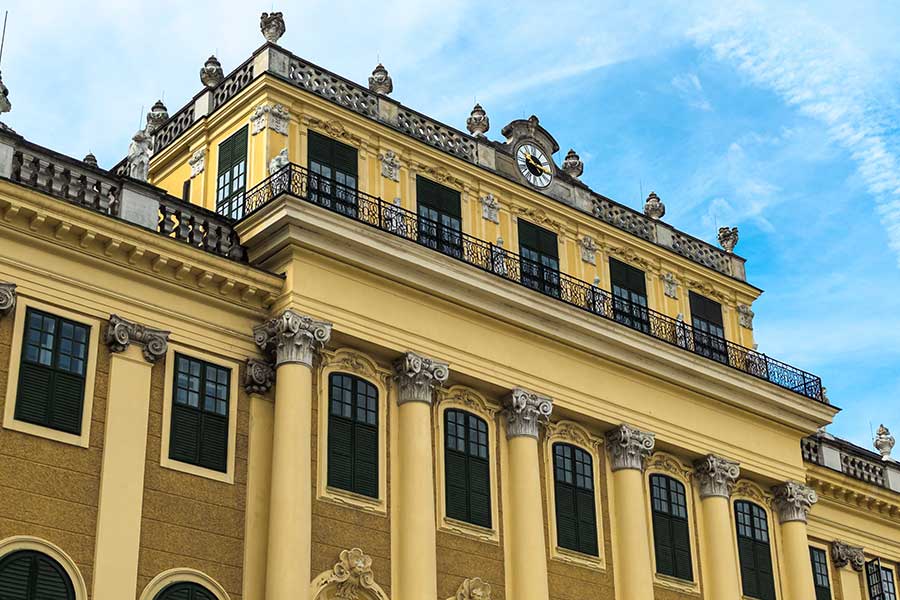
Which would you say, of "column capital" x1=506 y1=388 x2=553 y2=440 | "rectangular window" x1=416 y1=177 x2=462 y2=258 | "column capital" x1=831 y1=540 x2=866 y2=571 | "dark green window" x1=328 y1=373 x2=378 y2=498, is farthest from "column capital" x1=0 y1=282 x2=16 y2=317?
"column capital" x1=831 y1=540 x2=866 y2=571

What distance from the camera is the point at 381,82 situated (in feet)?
118

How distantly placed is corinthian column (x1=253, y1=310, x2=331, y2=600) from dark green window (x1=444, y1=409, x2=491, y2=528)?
12.9 ft

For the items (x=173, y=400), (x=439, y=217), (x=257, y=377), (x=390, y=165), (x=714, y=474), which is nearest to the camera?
(x=173, y=400)

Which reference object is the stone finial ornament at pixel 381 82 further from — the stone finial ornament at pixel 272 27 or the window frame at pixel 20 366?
the window frame at pixel 20 366

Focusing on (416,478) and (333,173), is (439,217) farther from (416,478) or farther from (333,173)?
(416,478)

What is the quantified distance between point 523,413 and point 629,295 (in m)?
6.75

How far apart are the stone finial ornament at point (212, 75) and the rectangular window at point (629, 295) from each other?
11.2 m

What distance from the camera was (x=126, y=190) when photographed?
29.2 m

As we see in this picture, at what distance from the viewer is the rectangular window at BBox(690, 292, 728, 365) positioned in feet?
129

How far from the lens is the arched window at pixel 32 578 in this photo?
82.1 feet

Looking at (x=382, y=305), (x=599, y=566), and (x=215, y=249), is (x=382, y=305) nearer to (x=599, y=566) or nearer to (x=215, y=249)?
(x=215, y=249)

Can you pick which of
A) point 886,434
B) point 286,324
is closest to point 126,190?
point 286,324

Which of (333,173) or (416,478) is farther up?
(333,173)

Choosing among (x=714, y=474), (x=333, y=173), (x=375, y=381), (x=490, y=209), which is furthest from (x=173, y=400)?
(x=714, y=474)
